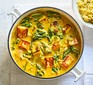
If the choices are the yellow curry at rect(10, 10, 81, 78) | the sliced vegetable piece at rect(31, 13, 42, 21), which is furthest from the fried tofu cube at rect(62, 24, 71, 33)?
the sliced vegetable piece at rect(31, 13, 42, 21)

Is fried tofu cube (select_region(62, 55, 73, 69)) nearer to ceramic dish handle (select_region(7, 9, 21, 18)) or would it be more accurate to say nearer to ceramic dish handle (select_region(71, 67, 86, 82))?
ceramic dish handle (select_region(71, 67, 86, 82))

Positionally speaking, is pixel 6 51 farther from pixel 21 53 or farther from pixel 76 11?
pixel 76 11

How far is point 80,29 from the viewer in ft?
4.07

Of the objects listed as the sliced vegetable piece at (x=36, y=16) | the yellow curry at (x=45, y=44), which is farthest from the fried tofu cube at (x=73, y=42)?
the sliced vegetable piece at (x=36, y=16)

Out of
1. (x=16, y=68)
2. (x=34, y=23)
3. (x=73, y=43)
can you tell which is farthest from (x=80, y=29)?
(x=16, y=68)

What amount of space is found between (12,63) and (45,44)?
0.48 ft

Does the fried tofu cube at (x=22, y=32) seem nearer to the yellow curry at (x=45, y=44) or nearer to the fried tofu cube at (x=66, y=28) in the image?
the yellow curry at (x=45, y=44)

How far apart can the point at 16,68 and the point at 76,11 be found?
308 millimetres

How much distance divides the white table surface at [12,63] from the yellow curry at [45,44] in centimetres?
6

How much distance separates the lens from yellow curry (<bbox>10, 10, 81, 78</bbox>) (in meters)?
1.23

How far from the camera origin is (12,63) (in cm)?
128

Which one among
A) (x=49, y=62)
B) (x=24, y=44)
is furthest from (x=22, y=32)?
(x=49, y=62)

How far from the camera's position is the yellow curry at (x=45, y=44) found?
1227 mm

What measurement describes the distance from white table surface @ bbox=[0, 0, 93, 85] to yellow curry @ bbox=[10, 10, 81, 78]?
0.06 m
